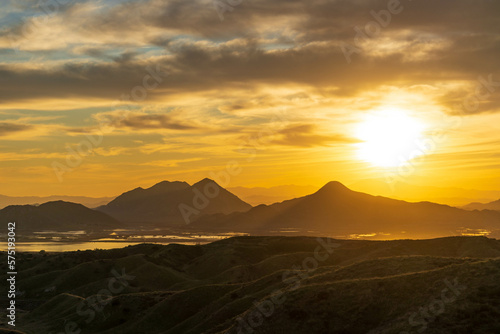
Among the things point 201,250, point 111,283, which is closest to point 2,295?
point 111,283

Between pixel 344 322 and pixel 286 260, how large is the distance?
86498 mm

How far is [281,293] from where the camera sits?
59.2 meters

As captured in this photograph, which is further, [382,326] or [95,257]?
[95,257]

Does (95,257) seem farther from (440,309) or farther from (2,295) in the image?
(440,309)

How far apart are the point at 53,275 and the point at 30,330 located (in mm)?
60601

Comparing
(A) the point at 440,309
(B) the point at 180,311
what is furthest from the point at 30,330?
(A) the point at 440,309

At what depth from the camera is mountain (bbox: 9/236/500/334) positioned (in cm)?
4816

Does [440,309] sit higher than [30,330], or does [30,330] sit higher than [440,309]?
[440,309]

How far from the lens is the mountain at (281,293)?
158 feet

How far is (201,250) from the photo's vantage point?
174625 millimetres

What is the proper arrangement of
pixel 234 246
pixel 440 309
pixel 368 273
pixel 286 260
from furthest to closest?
pixel 234 246 → pixel 286 260 → pixel 368 273 → pixel 440 309

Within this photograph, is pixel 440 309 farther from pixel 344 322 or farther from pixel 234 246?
pixel 234 246

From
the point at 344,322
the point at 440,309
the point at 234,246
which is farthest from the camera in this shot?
the point at 234,246

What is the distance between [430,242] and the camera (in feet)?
454
